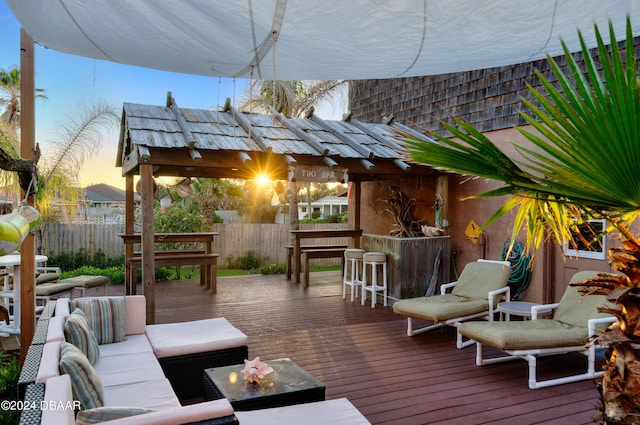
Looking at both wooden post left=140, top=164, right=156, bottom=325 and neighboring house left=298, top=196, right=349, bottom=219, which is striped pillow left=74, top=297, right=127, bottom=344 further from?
neighboring house left=298, top=196, right=349, bottom=219

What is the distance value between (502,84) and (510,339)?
482 centimetres

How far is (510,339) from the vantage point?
178 inches

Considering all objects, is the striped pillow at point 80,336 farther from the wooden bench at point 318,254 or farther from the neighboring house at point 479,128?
the wooden bench at point 318,254

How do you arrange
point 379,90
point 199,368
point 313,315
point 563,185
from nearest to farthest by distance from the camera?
point 563,185
point 199,368
point 313,315
point 379,90

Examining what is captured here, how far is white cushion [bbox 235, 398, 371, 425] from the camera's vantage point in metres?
2.80

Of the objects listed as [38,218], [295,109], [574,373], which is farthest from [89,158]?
[574,373]

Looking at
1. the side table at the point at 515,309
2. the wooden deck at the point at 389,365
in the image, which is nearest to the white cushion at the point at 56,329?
the wooden deck at the point at 389,365

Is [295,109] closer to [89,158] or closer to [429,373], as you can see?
[89,158]

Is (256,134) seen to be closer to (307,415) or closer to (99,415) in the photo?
(307,415)

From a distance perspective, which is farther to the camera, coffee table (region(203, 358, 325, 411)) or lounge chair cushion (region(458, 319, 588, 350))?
lounge chair cushion (region(458, 319, 588, 350))

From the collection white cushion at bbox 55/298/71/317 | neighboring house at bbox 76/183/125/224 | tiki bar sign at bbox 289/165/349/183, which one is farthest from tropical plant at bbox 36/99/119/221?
neighboring house at bbox 76/183/125/224

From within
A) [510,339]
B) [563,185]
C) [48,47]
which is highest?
[48,47]

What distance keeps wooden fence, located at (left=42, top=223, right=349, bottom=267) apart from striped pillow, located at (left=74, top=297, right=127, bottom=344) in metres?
9.79

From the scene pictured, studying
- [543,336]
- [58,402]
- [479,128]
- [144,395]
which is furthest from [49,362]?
[479,128]
